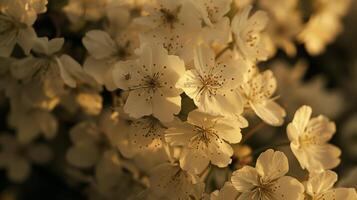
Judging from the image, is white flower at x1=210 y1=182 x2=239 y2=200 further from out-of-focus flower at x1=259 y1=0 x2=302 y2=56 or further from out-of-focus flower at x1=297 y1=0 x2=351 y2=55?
out-of-focus flower at x1=297 y1=0 x2=351 y2=55

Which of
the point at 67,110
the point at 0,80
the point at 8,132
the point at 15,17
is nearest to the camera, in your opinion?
the point at 15,17

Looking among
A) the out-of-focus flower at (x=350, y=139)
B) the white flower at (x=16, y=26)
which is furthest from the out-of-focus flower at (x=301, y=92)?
the white flower at (x=16, y=26)

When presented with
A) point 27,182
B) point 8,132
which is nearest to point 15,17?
point 8,132

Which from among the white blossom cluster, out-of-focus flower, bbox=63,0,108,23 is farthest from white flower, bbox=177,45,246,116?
out-of-focus flower, bbox=63,0,108,23

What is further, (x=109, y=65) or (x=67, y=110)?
(x=67, y=110)

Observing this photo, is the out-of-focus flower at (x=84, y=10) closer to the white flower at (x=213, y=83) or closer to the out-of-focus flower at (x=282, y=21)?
the white flower at (x=213, y=83)

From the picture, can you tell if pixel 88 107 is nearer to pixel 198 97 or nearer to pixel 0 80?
pixel 0 80
